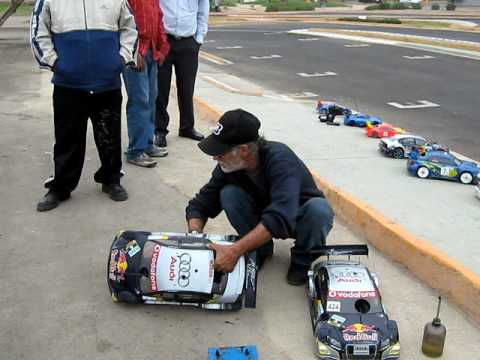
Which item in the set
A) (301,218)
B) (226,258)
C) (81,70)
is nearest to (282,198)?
(301,218)

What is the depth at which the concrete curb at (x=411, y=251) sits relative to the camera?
3602 millimetres

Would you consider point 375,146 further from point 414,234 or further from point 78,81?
point 78,81

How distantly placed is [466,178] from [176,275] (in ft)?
10.5

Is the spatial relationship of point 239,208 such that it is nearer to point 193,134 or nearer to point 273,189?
point 273,189

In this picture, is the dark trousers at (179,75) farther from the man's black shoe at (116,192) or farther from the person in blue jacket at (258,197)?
the person in blue jacket at (258,197)

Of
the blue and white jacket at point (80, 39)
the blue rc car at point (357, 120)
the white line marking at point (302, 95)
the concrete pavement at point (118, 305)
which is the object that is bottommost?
the concrete pavement at point (118, 305)

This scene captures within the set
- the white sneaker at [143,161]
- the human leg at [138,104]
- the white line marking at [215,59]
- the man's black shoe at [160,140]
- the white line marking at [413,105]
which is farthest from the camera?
the white line marking at [215,59]

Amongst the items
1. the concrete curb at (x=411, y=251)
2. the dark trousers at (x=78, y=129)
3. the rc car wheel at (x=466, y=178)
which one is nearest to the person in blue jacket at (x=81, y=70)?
the dark trousers at (x=78, y=129)

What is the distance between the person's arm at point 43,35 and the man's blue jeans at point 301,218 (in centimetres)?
174

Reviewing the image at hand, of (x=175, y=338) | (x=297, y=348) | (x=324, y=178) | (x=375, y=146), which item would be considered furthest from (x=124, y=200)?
(x=375, y=146)

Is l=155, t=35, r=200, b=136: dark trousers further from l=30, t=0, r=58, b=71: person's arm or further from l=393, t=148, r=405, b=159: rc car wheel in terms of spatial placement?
l=393, t=148, r=405, b=159: rc car wheel

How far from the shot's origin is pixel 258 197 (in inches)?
148

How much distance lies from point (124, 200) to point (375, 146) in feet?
9.67

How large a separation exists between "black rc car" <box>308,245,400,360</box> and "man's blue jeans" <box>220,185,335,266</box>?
0.36ft
